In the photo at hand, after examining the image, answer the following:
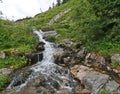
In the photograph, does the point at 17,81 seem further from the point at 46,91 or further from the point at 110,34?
the point at 110,34

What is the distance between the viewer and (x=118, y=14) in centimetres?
1956

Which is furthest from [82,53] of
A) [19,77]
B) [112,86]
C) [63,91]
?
[112,86]

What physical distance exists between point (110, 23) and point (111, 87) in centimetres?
755

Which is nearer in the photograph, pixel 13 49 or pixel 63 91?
pixel 63 91

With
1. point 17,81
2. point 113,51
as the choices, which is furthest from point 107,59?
point 17,81

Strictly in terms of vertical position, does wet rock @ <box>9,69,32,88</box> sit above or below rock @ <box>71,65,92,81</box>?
below

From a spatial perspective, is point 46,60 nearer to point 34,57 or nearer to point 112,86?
point 34,57

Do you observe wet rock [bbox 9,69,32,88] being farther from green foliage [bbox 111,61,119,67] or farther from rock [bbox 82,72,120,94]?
green foliage [bbox 111,61,119,67]

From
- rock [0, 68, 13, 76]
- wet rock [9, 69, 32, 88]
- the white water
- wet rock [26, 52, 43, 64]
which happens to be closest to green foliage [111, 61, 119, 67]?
the white water

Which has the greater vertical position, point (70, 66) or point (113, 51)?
point (113, 51)

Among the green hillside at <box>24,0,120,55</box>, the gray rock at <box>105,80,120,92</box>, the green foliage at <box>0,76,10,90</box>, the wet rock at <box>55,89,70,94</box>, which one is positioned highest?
the green hillside at <box>24,0,120,55</box>

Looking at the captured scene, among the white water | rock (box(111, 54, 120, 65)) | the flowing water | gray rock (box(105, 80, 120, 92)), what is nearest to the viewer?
Result: gray rock (box(105, 80, 120, 92))

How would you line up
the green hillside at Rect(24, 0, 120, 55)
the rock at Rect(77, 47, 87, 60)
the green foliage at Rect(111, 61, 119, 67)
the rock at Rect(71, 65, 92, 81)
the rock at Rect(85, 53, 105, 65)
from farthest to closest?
the rock at Rect(77, 47, 87, 60), the green hillside at Rect(24, 0, 120, 55), the rock at Rect(85, 53, 105, 65), the green foliage at Rect(111, 61, 119, 67), the rock at Rect(71, 65, 92, 81)

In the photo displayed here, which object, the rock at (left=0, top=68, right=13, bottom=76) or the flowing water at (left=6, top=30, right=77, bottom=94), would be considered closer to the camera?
the flowing water at (left=6, top=30, right=77, bottom=94)
